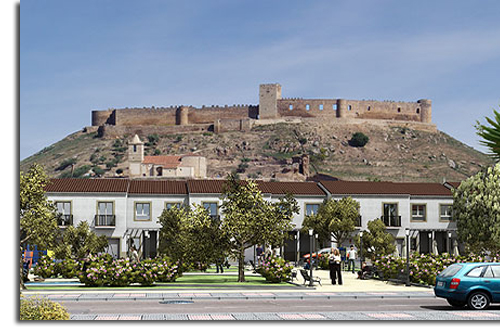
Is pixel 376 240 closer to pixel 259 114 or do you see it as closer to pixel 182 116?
pixel 259 114

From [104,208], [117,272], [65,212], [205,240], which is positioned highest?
[104,208]

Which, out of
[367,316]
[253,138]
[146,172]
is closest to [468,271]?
[367,316]

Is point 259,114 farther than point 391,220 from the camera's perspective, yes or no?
Yes

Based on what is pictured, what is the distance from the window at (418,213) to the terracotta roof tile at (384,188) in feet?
3.60

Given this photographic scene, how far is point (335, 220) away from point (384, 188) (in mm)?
8984

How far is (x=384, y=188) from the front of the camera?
57.3 m

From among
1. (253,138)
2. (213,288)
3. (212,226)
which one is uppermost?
(253,138)

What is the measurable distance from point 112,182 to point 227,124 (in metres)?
116

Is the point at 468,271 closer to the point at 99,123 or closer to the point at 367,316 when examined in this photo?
the point at 367,316

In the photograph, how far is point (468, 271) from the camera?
790 inches

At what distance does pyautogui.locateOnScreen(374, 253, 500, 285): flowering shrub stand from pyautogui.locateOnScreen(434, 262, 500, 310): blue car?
32.4 ft

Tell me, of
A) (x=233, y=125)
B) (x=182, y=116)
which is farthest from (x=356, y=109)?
(x=182, y=116)

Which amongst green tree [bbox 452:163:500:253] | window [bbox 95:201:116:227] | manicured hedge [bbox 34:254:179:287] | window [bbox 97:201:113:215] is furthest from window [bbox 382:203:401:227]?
manicured hedge [bbox 34:254:179:287]

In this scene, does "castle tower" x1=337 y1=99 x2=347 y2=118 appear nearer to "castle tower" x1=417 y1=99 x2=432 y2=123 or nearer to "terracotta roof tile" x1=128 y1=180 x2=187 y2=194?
"castle tower" x1=417 y1=99 x2=432 y2=123
